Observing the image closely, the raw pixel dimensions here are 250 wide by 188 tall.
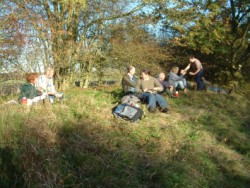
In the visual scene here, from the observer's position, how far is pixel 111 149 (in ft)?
16.8

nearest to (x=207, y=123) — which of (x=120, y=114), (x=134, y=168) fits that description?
(x=120, y=114)

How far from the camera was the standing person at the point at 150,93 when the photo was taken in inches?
322

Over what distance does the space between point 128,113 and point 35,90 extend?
2.29m

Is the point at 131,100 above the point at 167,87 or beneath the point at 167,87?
above

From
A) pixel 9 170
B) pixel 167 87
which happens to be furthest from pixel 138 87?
pixel 9 170

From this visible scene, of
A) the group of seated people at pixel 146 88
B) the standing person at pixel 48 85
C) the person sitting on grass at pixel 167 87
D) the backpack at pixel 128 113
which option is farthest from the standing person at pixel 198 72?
the standing person at pixel 48 85

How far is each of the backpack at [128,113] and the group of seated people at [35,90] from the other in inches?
70.4

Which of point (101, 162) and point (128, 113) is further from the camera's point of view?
point (128, 113)

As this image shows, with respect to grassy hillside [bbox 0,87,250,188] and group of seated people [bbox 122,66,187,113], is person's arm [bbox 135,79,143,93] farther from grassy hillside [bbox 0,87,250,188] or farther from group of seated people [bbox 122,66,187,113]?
grassy hillside [bbox 0,87,250,188]

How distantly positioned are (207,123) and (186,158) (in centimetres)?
267

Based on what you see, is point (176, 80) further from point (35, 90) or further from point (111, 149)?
point (111, 149)

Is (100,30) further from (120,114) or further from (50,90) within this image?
(120,114)

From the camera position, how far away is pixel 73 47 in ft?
42.6

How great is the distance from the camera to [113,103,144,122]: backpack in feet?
22.7
